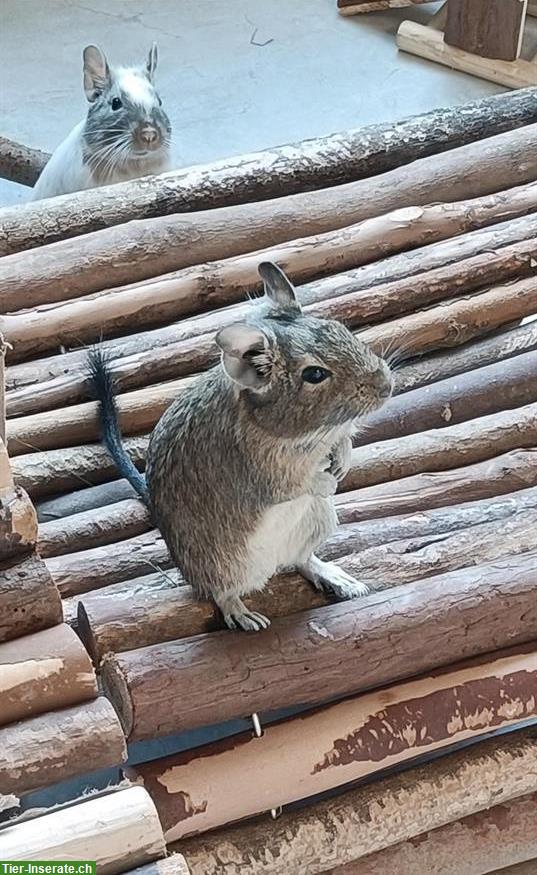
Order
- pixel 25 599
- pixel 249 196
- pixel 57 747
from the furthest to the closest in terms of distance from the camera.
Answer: pixel 249 196 → pixel 25 599 → pixel 57 747

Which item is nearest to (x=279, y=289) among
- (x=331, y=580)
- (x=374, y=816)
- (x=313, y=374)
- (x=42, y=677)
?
(x=313, y=374)

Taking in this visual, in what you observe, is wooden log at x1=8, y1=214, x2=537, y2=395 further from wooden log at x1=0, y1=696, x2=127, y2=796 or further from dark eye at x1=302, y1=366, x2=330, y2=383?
wooden log at x1=0, y1=696, x2=127, y2=796

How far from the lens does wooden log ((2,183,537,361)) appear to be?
120 inches

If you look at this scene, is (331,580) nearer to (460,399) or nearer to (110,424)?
(110,424)

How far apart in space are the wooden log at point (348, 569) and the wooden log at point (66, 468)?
39cm

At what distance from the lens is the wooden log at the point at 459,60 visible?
533 centimetres

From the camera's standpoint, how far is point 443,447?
9.18ft

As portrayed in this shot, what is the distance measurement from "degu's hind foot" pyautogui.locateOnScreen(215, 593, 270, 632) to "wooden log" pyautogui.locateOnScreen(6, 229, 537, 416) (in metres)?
0.78

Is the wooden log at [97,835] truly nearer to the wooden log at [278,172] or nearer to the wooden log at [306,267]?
the wooden log at [306,267]

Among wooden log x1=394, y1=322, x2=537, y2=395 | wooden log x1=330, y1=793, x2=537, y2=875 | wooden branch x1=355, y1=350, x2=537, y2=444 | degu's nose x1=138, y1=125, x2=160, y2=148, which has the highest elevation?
degu's nose x1=138, y1=125, x2=160, y2=148

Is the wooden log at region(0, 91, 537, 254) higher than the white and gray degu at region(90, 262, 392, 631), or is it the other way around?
the wooden log at region(0, 91, 537, 254)

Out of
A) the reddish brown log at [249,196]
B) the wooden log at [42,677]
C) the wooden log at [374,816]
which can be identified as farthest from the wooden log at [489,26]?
the wooden log at [42,677]

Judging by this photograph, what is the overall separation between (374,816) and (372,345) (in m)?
1.20

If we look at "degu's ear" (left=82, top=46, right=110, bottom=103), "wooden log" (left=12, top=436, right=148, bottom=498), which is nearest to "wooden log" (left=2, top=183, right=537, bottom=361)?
"wooden log" (left=12, top=436, right=148, bottom=498)
